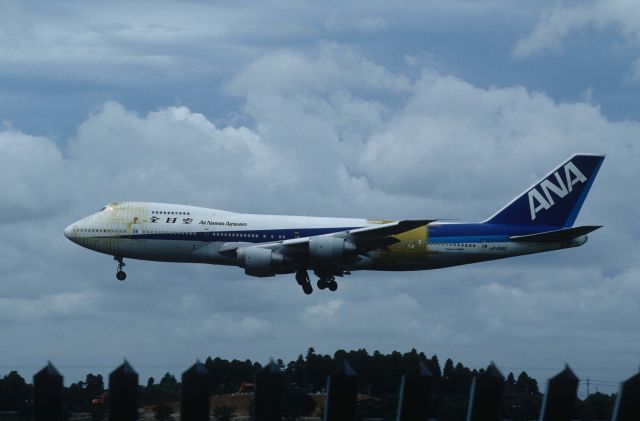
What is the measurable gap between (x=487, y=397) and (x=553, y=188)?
57395 mm

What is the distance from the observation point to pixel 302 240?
124m

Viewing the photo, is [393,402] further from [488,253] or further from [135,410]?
[135,410]

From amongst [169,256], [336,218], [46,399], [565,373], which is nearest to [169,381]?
[169,256]

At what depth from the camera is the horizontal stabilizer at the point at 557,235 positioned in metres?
124

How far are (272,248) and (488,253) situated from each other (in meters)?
17.4

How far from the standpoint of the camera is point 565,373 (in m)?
76.6

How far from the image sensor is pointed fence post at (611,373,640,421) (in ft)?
242

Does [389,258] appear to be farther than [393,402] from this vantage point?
Yes

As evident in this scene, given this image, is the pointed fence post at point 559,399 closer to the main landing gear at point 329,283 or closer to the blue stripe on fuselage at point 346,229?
the blue stripe on fuselage at point 346,229

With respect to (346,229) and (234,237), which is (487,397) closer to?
(346,229)

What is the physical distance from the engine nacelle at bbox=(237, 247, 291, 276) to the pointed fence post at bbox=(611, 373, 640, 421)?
53030 millimetres

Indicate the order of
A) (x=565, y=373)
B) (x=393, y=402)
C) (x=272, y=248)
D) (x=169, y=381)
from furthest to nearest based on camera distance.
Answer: (x=272, y=248) → (x=169, y=381) → (x=393, y=402) → (x=565, y=373)

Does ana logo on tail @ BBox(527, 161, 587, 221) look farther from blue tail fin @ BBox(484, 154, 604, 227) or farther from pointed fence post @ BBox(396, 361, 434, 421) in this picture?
pointed fence post @ BBox(396, 361, 434, 421)

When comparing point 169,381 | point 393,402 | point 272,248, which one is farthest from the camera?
point 272,248
